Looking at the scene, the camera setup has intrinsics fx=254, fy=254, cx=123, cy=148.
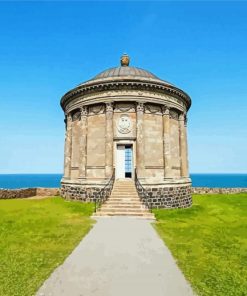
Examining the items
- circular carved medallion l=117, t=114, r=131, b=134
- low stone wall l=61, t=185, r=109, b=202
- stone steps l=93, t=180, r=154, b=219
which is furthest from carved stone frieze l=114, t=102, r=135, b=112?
low stone wall l=61, t=185, r=109, b=202

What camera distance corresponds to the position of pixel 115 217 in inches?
566

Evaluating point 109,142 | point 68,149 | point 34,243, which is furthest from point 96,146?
point 34,243

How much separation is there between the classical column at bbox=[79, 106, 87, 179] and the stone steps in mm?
3686

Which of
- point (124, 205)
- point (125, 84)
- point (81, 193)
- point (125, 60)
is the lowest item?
point (124, 205)

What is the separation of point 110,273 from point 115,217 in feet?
26.0

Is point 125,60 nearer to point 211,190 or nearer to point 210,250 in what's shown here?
point 211,190

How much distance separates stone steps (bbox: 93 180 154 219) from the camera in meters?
14.8

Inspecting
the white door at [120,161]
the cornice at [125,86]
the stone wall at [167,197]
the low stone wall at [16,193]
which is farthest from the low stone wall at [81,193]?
the cornice at [125,86]

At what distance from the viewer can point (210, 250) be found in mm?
8773

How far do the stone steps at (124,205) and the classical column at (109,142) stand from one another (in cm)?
171

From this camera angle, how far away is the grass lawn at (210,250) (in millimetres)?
6043

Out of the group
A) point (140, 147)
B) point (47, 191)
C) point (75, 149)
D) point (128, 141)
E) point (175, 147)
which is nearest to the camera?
point (140, 147)

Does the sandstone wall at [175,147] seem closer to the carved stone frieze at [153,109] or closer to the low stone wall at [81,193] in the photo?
the carved stone frieze at [153,109]

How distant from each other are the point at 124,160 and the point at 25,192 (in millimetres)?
13325
